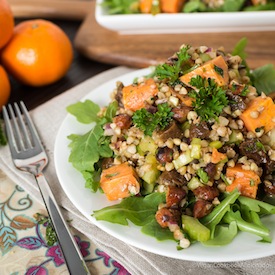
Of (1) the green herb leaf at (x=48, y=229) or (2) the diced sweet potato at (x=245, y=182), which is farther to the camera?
(1) the green herb leaf at (x=48, y=229)

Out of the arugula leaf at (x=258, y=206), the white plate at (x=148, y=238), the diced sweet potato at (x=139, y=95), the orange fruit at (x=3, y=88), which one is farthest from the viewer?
the orange fruit at (x=3, y=88)

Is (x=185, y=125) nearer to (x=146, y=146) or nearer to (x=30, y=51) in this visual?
(x=146, y=146)

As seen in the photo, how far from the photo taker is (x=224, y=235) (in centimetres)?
201

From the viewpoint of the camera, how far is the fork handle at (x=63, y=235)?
2.10m

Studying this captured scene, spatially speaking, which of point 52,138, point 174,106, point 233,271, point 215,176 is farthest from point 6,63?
point 233,271

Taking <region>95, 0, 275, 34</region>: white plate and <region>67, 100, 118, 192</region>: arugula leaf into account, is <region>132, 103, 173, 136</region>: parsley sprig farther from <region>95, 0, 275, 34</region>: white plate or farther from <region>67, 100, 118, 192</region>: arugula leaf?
<region>95, 0, 275, 34</region>: white plate

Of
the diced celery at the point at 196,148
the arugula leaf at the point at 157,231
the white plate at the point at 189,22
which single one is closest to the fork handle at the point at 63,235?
the arugula leaf at the point at 157,231

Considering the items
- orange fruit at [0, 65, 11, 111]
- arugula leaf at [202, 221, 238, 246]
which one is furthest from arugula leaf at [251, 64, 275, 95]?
orange fruit at [0, 65, 11, 111]

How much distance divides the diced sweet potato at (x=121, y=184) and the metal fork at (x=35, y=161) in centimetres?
27

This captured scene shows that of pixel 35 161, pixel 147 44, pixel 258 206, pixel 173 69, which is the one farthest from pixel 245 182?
pixel 147 44

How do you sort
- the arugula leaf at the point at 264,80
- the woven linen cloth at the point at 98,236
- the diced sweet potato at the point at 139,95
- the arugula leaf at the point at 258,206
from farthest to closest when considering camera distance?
the arugula leaf at the point at 264,80 → the diced sweet potato at the point at 139,95 → the woven linen cloth at the point at 98,236 → the arugula leaf at the point at 258,206

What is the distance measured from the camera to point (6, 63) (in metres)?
3.46

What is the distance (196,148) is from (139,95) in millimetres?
422

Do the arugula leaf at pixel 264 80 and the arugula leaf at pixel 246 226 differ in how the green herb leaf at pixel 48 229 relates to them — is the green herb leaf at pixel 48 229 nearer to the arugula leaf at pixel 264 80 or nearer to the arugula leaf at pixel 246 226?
the arugula leaf at pixel 246 226
